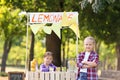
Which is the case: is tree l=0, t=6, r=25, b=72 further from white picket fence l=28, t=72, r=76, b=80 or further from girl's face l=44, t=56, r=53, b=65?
girl's face l=44, t=56, r=53, b=65

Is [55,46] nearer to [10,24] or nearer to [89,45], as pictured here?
[10,24]

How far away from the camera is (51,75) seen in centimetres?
1098

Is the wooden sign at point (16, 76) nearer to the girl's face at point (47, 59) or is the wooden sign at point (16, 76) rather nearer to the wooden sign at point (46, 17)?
the wooden sign at point (46, 17)

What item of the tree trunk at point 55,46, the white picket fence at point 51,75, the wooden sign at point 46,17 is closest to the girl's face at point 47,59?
the white picket fence at point 51,75

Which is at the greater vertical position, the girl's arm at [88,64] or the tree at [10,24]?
the tree at [10,24]

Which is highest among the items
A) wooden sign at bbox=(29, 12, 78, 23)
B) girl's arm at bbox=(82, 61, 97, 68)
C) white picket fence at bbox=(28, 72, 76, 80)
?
wooden sign at bbox=(29, 12, 78, 23)

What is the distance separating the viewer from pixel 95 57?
26.1 ft

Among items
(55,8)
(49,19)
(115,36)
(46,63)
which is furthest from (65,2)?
(46,63)

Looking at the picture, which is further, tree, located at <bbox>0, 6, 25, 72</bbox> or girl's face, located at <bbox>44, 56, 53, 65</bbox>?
tree, located at <bbox>0, 6, 25, 72</bbox>

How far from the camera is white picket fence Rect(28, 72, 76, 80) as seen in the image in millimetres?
10961

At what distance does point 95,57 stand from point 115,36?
20962mm

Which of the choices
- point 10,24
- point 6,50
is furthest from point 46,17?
point 6,50

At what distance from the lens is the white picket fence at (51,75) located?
11.0 meters

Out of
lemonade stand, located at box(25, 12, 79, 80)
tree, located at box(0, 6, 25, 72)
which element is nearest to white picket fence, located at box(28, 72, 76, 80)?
lemonade stand, located at box(25, 12, 79, 80)
